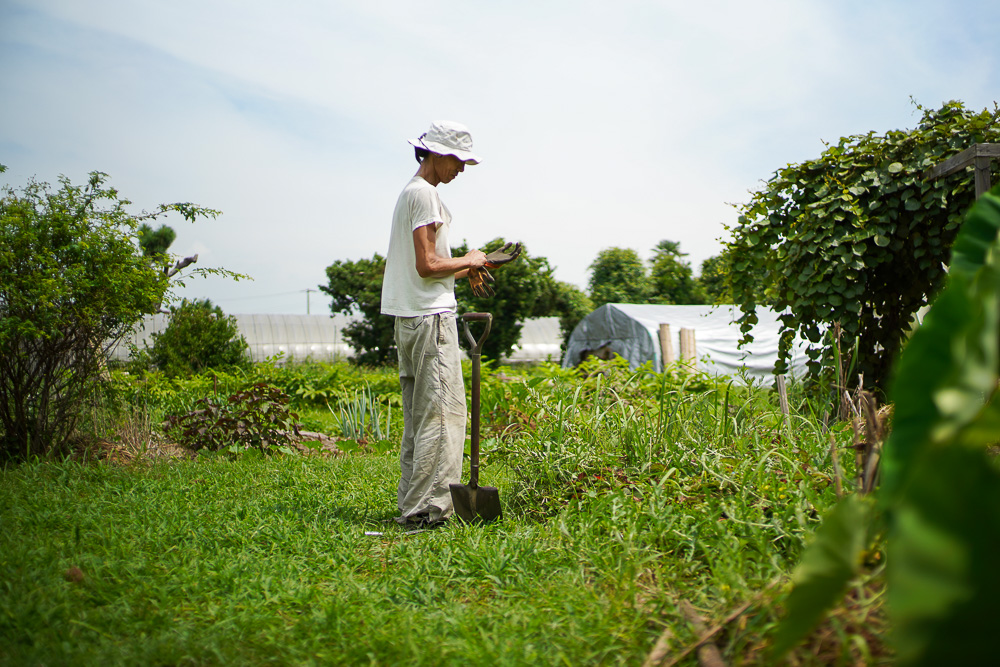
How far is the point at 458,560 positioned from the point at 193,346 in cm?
947

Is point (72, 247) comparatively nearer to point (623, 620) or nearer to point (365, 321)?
point (623, 620)

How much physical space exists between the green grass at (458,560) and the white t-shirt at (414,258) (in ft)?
2.93

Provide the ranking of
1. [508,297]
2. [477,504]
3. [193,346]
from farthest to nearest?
[508,297]
[193,346]
[477,504]

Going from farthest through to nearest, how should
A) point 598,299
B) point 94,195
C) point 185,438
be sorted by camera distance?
point 598,299
point 185,438
point 94,195

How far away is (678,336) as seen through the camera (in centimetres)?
1177

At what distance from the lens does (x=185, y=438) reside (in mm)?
5195

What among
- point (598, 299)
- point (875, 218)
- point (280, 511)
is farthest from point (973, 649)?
point (598, 299)

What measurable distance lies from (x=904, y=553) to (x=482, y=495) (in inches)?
93.8

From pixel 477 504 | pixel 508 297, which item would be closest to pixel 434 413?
pixel 477 504

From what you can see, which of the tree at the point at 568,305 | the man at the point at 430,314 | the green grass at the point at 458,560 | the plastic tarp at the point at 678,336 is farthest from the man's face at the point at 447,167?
the tree at the point at 568,305

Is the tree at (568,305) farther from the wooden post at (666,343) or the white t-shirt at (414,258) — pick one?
the white t-shirt at (414,258)

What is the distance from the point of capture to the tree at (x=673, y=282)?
24328mm

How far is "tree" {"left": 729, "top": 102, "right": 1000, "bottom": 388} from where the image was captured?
4.21 meters

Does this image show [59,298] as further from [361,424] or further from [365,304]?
[365,304]
